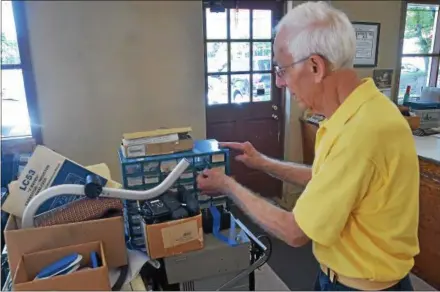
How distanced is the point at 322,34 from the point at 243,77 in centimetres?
236

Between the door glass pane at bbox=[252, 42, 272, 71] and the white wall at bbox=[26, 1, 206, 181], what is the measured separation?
530mm

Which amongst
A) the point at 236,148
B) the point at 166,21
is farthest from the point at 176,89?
the point at 236,148

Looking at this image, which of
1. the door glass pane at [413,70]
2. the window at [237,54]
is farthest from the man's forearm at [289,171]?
the door glass pane at [413,70]

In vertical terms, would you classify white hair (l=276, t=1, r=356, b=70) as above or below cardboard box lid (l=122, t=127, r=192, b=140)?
above

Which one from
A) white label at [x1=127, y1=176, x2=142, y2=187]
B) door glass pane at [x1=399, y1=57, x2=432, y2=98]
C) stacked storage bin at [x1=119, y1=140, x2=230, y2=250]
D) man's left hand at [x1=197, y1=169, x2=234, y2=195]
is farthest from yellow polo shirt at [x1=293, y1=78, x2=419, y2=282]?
door glass pane at [x1=399, y1=57, x2=432, y2=98]

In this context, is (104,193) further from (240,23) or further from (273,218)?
(240,23)

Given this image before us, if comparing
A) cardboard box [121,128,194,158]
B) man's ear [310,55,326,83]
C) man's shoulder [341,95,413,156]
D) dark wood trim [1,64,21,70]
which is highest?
dark wood trim [1,64,21,70]

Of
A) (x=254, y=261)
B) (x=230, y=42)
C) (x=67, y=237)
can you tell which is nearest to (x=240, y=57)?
(x=230, y=42)

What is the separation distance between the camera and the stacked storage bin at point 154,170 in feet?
4.00

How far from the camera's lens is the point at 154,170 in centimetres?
124

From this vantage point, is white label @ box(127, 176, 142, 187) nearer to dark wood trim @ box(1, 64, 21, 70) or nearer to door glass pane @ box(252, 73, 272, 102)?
dark wood trim @ box(1, 64, 21, 70)

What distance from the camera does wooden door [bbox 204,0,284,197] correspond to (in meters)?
2.99

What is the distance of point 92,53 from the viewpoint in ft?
8.55

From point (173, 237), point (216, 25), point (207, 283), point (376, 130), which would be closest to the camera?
point (376, 130)
